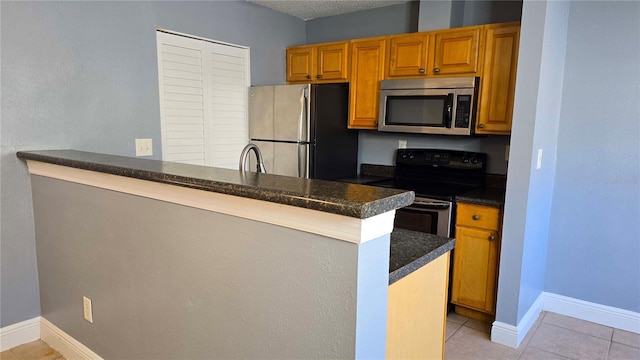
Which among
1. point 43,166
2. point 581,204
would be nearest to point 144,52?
point 43,166

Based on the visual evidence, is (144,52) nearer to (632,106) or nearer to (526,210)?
(526,210)

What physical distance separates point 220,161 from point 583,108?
2742mm

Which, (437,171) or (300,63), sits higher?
(300,63)

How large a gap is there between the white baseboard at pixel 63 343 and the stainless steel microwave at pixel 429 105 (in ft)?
8.05

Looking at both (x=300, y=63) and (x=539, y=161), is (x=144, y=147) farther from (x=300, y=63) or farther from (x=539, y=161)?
(x=539, y=161)

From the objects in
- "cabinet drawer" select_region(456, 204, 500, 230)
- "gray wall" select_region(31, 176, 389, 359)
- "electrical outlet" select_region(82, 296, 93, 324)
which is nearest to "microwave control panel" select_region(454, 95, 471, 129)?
"cabinet drawer" select_region(456, 204, 500, 230)

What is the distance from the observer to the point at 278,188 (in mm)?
1153

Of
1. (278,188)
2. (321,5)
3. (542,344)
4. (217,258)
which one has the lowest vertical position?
(542,344)

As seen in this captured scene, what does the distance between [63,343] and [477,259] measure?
2539 millimetres

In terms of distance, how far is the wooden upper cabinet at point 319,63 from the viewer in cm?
352

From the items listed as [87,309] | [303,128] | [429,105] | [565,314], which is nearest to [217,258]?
[87,309]

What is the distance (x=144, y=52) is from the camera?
2748mm

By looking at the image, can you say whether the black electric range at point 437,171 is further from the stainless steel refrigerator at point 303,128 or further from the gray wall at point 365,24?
the gray wall at point 365,24

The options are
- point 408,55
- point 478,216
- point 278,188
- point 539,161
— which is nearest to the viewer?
point 278,188
